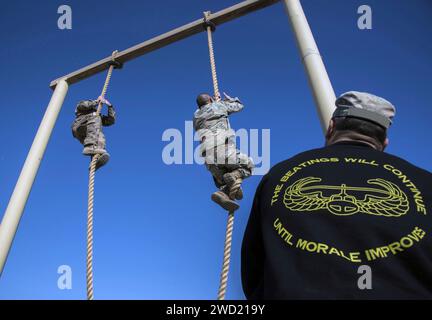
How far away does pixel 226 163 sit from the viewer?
2.03 meters

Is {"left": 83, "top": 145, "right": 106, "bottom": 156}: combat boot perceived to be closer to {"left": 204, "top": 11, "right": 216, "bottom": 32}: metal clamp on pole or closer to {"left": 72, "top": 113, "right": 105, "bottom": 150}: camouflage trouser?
{"left": 72, "top": 113, "right": 105, "bottom": 150}: camouflage trouser

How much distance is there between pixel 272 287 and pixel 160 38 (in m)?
2.89

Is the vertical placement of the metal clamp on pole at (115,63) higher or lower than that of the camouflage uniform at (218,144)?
higher

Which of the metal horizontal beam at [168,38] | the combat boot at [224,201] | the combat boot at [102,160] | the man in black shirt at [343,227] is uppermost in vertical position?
the metal horizontal beam at [168,38]

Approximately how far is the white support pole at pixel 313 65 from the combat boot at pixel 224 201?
2.18 ft

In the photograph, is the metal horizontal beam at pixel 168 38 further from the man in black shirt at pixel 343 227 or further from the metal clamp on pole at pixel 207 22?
the man in black shirt at pixel 343 227

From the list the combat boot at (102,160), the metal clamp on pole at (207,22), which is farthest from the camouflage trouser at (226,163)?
the metal clamp on pole at (207,22)

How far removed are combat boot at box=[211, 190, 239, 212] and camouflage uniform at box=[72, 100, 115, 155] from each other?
3.39 ft

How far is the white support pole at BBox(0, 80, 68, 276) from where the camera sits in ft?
9.05

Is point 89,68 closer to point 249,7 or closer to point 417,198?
point 249,7

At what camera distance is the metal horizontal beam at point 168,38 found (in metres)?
3.11

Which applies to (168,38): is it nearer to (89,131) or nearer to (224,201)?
(89,131)

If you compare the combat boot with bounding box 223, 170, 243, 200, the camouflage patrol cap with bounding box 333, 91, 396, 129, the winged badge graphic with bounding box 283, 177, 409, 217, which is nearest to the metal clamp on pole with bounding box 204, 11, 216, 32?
the combat boot with bounding box 223, 170, 243, 200
